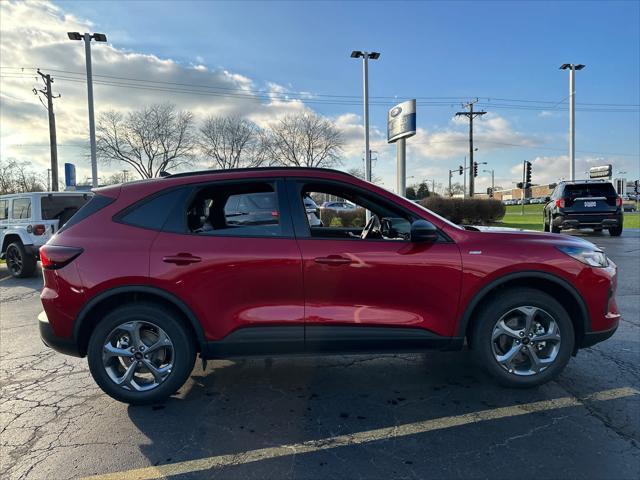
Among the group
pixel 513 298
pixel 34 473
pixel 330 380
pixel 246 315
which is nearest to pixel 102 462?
pixel 34 473

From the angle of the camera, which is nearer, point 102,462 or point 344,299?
point 102,462

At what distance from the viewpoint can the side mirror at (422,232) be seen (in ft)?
10.3

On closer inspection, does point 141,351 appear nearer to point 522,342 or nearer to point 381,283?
point 381,283

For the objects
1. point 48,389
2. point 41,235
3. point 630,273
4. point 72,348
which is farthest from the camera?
point 41,235

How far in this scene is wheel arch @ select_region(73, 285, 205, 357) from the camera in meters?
3.17

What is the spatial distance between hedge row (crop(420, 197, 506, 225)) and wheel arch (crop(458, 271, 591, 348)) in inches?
804

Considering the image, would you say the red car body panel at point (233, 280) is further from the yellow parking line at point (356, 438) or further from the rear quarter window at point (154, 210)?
the yellow parking line at point (356, 438)

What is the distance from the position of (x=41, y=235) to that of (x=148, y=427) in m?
8.27

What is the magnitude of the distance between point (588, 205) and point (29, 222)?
1613 centimetres

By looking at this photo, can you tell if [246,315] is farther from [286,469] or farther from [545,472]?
[545,472]

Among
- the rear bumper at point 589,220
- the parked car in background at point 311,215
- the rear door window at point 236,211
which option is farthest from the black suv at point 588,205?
the rear door window at point 236,211

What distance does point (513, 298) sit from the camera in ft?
11.0

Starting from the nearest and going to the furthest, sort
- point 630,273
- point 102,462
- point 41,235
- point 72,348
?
point 102,462 → point 72,348 → point 630,273 → point 41,235

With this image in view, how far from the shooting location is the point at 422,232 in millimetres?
3146
